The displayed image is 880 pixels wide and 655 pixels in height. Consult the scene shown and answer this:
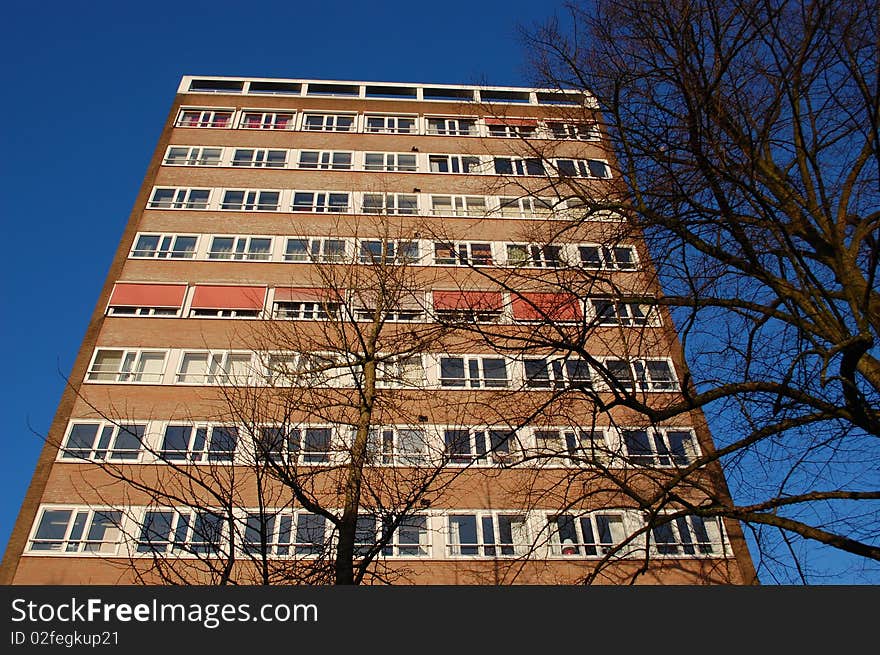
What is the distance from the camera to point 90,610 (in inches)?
165

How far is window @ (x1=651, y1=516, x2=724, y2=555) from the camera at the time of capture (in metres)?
15.8

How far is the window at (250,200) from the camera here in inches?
932

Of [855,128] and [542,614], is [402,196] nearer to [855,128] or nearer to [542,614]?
[855,128]

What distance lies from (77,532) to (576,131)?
1486 centimetres

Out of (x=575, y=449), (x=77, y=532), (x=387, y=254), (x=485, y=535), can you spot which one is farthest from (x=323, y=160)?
(x=575, y=449)

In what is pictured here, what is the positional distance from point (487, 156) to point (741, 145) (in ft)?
67.4

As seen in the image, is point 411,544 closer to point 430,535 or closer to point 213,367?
point 430,535

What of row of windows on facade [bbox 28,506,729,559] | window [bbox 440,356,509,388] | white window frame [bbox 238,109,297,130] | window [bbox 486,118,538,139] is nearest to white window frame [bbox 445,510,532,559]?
row of windows on facade [bbox 28,506,729,559]

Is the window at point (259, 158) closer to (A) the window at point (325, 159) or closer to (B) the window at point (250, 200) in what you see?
(A) the window at point (325, 159)

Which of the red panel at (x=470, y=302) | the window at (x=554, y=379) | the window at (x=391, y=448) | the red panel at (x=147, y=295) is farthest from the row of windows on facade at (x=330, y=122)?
the window at (x=554, y=379)

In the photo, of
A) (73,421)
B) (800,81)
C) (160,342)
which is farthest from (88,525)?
(800,81)

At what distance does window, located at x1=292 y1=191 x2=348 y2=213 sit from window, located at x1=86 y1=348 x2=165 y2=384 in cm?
764

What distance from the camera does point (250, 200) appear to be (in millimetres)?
23969

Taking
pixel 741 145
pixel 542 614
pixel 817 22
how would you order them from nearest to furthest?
pixel 542 614 < pixel 817 22 < pixel 741 145
